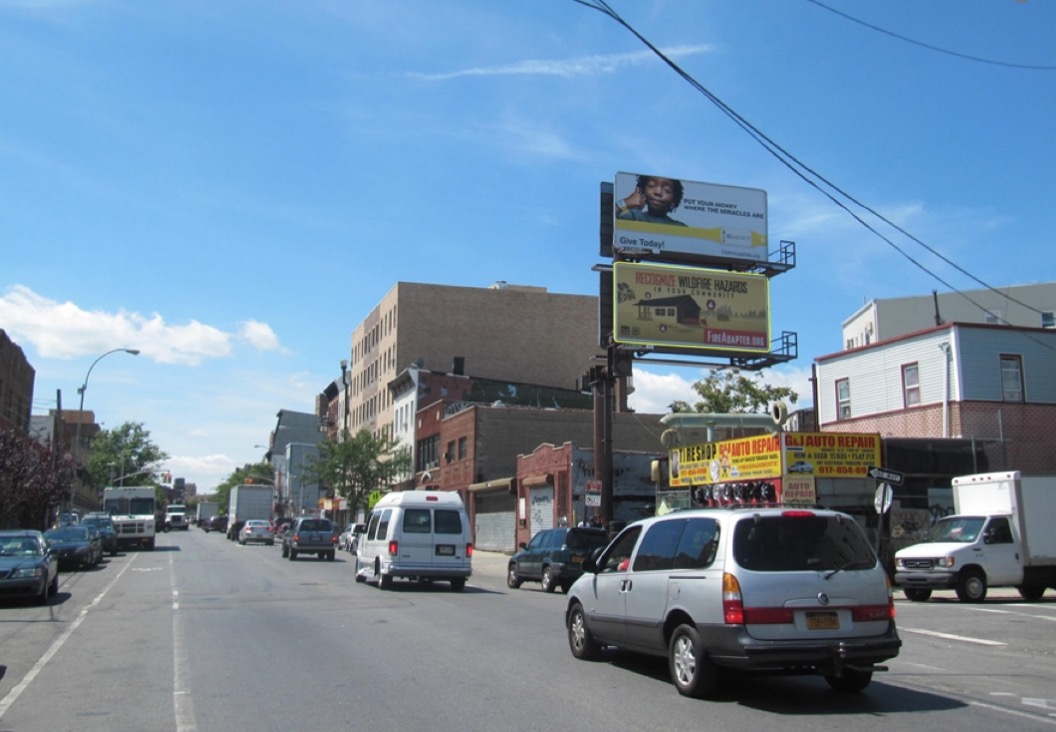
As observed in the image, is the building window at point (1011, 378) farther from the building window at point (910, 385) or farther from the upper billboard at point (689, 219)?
the upper billboard at point (689, 219)

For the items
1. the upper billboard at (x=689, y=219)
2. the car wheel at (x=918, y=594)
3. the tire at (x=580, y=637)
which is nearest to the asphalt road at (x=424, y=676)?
the tire at (x=580, y=637)

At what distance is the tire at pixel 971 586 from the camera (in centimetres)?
2059

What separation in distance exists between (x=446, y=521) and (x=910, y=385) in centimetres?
1909

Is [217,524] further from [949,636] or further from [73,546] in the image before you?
[949,636]

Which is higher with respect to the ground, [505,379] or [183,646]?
[505,379]

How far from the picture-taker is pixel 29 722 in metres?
8.34

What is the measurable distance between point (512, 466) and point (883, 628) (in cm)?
4235

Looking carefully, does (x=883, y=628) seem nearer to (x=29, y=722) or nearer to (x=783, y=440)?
(x=29, y=722)

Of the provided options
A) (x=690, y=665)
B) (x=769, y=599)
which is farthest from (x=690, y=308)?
(x=769, y=599)

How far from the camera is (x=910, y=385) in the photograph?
34.2m

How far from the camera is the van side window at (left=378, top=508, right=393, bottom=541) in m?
23.1

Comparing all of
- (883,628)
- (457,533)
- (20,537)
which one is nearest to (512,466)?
(457,533)

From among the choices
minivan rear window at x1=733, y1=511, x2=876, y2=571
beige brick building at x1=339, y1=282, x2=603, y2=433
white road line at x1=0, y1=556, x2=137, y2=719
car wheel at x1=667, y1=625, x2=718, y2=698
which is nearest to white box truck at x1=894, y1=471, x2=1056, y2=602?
minivan rear window at x1=733, y1=511, x2=876, y2=571

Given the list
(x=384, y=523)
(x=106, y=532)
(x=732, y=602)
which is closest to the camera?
(x=732, y=602)
